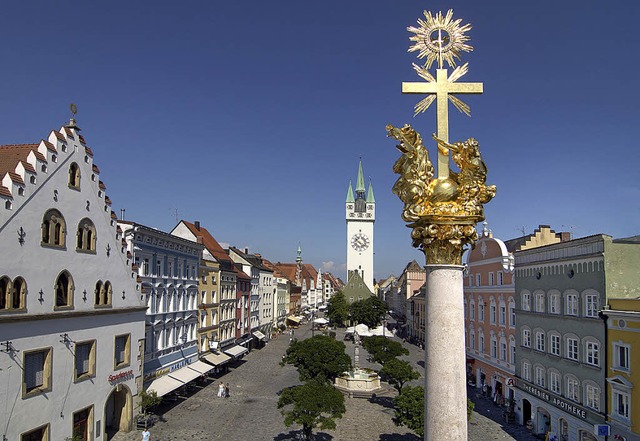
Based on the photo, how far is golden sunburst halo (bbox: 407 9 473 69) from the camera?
970 cm

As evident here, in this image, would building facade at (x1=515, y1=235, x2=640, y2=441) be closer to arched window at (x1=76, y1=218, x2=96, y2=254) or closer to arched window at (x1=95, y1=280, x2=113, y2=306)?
arched window at (x1=95, y1=280, x2=113, y2=306)

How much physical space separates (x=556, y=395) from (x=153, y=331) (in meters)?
24.3

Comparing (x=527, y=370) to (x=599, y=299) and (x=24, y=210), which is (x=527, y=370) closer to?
(x=599, y=299)

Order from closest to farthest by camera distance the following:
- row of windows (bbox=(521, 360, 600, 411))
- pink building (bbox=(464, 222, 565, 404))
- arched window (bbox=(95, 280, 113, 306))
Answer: arched window (bbox=(95, 280, 113, 306)), row of windows (bbox=(521, 360, 600, 411)), pink building (bbox=(464, 222, 565, 404))

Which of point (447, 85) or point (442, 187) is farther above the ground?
point (447, 85)

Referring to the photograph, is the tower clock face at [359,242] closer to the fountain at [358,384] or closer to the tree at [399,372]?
the fountain at [358,384]

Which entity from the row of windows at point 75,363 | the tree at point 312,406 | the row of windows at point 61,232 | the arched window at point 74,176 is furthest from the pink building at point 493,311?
the arched window at point 74,176

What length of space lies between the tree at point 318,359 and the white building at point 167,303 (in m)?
7.50

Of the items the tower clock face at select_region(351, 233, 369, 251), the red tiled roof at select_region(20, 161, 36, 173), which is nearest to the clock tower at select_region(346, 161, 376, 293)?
the tower clock face at select_region(351, 233, 369, 251)

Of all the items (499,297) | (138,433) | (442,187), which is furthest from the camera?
(499,297)

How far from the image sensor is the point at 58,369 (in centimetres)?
2147

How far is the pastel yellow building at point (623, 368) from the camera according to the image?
2289 centimetres

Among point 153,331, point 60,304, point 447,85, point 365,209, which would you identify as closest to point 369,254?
point 365,209

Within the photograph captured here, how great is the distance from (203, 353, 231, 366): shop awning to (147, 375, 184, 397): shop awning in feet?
30.3
